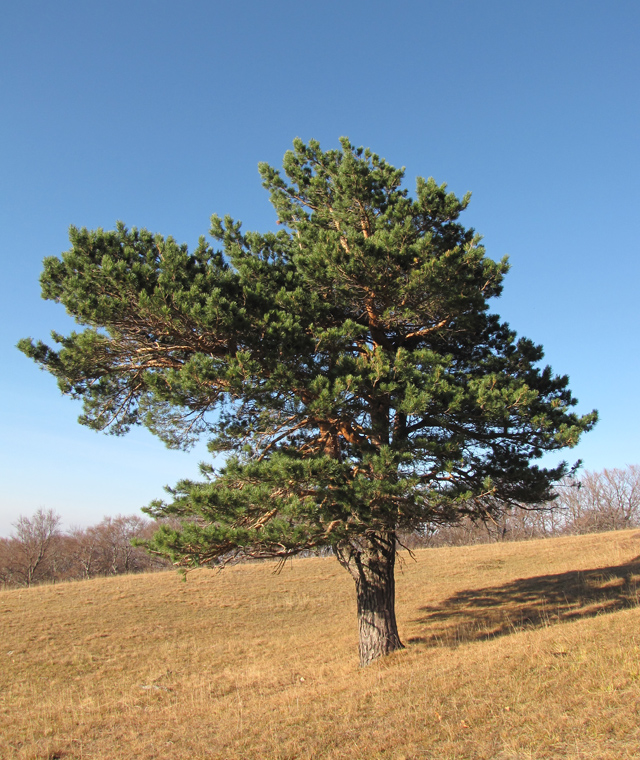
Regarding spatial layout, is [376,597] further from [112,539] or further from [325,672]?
[112,539]

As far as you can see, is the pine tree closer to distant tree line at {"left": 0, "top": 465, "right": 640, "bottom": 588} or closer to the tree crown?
the tree crown

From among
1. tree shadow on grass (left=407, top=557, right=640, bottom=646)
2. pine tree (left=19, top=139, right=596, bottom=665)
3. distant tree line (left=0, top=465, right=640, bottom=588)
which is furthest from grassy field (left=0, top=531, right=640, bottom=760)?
distant tree line (left=0, top=465, right=640, bottom=588)

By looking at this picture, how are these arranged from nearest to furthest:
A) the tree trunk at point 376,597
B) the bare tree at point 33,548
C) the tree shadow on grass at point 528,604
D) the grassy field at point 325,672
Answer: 1. the grassy field at point 325,672
2. the tree trunk at point 376,597
3. the tree shadow on grass at point 528,604
4. the bare tree at point 33,548

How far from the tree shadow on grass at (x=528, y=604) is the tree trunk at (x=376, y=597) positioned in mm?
1584

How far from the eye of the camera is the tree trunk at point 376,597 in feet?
33.5

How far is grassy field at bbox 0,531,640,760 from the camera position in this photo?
572 centimetres

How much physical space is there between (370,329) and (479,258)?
277cm

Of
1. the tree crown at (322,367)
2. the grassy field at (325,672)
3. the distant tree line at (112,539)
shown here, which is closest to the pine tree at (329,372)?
the tree crown at (322,367)

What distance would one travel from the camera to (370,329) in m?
10.9

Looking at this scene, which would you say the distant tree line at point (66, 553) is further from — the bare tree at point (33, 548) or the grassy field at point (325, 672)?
the grassy field at point (325, 672)

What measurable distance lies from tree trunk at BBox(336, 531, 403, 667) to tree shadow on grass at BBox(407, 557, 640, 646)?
5.20ft

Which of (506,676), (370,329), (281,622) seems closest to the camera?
(506,676)

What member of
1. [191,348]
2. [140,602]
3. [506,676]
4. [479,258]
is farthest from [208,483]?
[140,602]

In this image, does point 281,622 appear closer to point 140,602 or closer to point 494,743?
point 140,602
